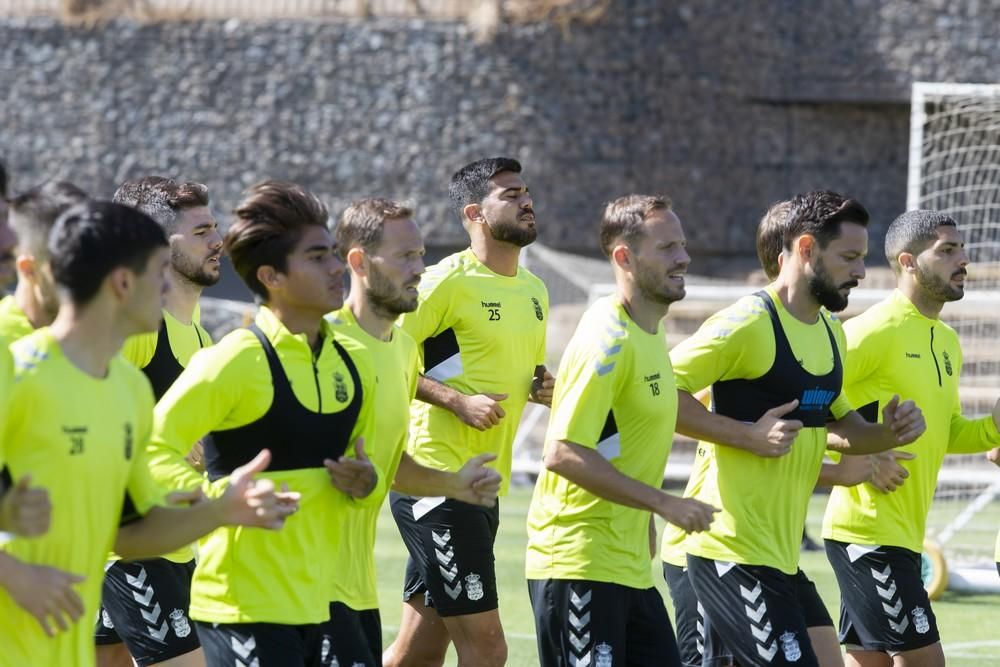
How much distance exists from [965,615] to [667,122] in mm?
17363

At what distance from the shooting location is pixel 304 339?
5113 millimetres

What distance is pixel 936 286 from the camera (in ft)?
25.1

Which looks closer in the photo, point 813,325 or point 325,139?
point 813,325

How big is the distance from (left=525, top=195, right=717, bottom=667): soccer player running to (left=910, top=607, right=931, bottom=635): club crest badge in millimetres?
1633

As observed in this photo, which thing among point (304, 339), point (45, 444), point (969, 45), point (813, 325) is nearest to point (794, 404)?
point (813, 325)

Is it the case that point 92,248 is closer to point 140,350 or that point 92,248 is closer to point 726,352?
point 140,350

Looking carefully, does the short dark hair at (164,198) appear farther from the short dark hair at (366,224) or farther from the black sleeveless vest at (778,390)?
the black sleeveless vest at (778,390)

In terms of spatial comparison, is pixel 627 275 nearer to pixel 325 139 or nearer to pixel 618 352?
pixel 618 352

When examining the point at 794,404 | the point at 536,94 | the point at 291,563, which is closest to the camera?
the point at 291,563

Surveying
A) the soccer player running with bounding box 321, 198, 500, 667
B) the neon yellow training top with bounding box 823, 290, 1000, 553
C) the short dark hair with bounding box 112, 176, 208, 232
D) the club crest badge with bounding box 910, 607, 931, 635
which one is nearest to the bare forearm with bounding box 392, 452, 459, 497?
the soccer player running with bounding box 321, 198, 500, 667

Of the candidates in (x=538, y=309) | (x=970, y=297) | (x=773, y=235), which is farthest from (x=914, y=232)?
(x=970, y=297)

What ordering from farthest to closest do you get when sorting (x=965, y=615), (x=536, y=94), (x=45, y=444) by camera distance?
(x=536, y=94), (x=965, y=615), (x=45, y=444)

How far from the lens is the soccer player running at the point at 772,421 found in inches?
249

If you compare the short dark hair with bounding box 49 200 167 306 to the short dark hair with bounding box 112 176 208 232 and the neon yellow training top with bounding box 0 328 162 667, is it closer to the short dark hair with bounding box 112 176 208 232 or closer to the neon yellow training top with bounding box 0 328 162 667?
the neon yellow training top with bounding box 0 328 162 667
